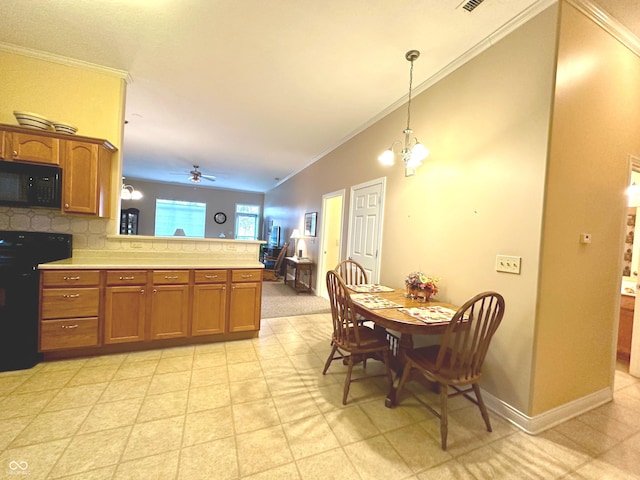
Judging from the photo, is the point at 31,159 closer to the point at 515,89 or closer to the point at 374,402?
the point at 374,402

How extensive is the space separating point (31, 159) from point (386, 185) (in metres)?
3.55

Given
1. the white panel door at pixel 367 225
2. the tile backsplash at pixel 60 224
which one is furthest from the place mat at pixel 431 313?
the tile backsplash at pixel 60 224

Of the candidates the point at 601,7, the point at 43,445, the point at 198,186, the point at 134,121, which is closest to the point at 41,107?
the point at 134,121

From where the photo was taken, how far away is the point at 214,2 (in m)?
1.92

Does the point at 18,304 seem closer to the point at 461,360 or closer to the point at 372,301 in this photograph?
the point at 372,301

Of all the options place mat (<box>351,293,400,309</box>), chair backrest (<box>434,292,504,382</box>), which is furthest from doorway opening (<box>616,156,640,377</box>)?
place mat (<box>351,293,400,309</box>)

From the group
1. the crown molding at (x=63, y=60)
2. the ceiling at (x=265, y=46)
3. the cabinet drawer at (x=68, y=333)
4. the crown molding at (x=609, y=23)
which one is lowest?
the cabinet drawer at (x=68, y=333)

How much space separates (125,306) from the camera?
257cm

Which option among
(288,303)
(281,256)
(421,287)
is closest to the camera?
(421,287)

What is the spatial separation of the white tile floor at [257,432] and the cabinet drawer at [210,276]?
86cm

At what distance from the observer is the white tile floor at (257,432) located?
→ 1429 mm

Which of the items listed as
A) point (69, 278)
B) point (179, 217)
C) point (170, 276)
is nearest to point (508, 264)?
point (170, 276)

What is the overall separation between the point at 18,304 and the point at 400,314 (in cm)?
308

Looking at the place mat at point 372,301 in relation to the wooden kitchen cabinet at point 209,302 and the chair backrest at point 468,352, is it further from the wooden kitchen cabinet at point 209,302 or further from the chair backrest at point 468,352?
the wooden kitchen cabinet at point 209,302
